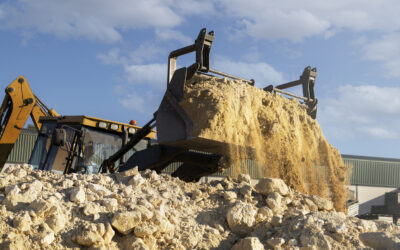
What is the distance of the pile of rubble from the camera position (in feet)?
13.7

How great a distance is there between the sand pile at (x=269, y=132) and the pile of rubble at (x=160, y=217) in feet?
2.40

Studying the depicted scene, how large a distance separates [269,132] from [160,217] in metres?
2.42

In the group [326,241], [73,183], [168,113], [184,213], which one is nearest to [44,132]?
[168,113]

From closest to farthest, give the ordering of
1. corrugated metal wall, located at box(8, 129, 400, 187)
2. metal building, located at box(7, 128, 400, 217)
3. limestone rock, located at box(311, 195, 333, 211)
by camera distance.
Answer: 1. limestone rock, located at box(311, 195, 333, 211)
2. metal building, located at box(7, 128, 400, 217)
3. corrugated metal wall, located at box(8, 129, 400, 187)

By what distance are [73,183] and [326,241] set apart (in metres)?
2.54

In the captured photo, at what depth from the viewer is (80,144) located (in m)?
7.01

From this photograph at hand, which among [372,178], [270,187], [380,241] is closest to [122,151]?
[270,187]

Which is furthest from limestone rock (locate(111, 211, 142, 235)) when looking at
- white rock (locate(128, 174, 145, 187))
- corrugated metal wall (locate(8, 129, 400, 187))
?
corrugated metal wall (locate(8, 129, 400, 187))

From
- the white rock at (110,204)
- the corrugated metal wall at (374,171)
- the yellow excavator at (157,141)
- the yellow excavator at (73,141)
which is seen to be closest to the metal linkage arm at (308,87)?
the yellow excavator at (157,141)

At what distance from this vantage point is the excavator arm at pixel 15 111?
8.67 metres

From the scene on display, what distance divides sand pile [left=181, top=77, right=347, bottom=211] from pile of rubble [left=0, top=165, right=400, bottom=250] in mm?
731

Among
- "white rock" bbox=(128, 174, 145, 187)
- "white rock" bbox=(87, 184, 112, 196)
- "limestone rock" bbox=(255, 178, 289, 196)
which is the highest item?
"limestone rock" bbox=(255, 178, 289, 196)

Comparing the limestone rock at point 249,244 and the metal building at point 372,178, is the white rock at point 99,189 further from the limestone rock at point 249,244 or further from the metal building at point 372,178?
the metal building at point 372,178

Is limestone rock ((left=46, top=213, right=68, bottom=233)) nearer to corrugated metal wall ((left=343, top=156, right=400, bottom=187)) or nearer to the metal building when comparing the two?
the metal building
